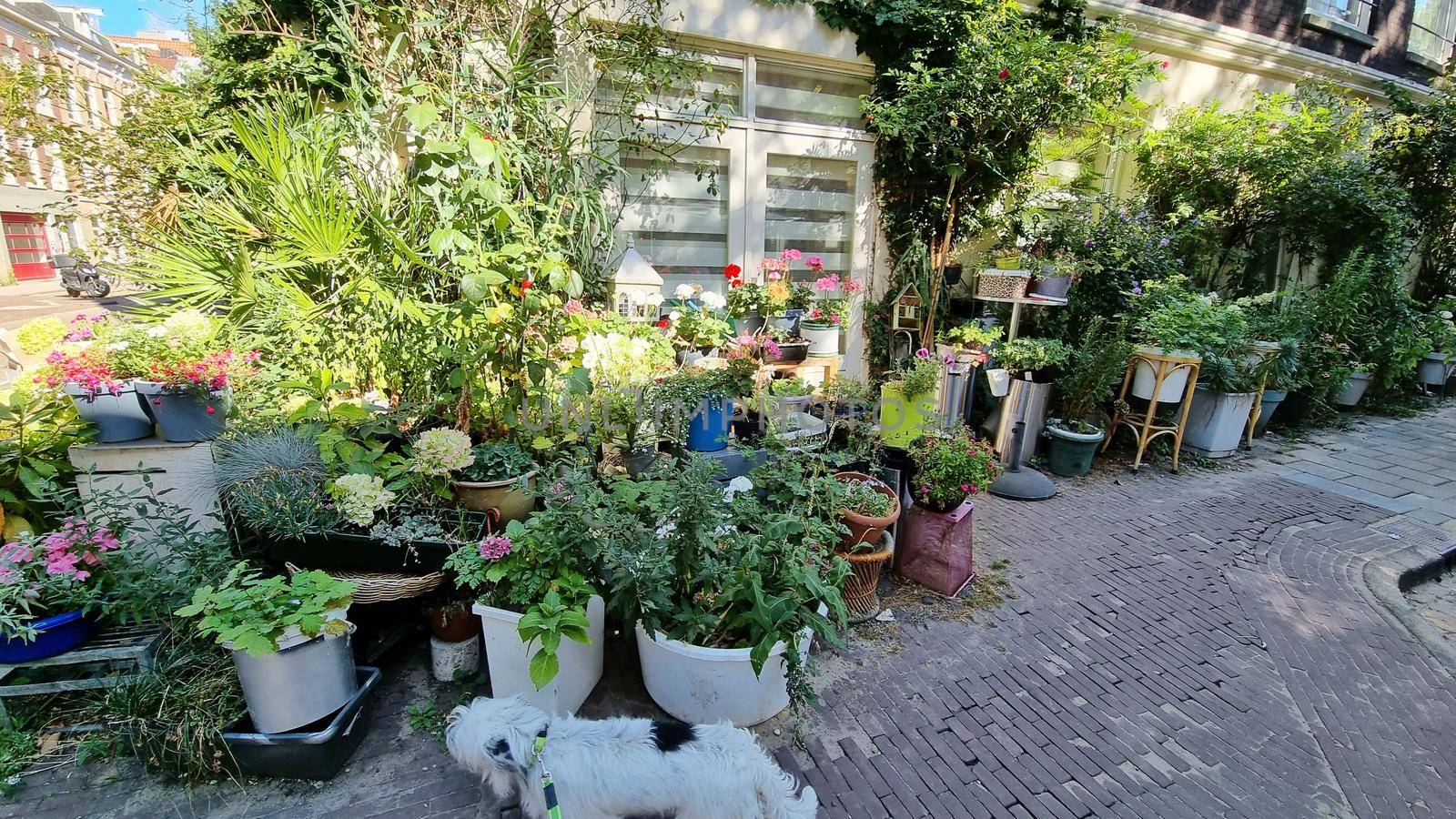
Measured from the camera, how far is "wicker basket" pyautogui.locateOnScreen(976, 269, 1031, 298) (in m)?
4.94

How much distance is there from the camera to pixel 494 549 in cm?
213

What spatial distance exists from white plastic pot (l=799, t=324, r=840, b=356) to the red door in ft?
82.0

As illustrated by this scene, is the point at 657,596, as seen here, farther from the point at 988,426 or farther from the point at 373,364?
the point at 988,426

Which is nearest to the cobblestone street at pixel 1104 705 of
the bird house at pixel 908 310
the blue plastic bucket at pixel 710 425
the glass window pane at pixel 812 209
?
the blue plastic bucket at pixel 710 425

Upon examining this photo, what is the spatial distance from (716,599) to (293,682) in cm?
136

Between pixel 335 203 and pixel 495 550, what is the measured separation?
245 centimetres

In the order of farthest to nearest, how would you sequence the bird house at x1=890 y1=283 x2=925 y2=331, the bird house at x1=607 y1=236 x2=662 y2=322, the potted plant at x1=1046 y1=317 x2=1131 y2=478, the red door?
the red door → the bird house at x1=890 y1=283 x2=925 y2=331 → the potted plant at x1=1046 y1=317 x2=1131 y2=478 → the bird house at x1=607 y1=236 x2=662 y2=322

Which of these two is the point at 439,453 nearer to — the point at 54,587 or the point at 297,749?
the point at 297,749

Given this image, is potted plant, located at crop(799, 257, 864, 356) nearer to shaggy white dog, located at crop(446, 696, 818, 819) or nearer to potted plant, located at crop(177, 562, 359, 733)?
shaggy white dog, located at crop(446, 696, 818, 819)

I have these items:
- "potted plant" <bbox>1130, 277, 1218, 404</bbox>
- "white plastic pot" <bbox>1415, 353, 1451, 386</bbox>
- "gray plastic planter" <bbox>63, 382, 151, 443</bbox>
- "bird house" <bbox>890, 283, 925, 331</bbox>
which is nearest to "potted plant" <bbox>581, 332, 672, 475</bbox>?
"gray plastic planter" <bbox>63, 382, 151, 443</bbox>

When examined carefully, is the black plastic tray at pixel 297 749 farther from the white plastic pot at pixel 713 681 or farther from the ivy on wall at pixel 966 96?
the ivy on wall at pixel 966 96

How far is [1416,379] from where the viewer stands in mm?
8008

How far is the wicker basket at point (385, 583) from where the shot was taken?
2252mm

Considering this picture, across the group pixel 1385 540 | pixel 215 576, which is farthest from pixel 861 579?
pixel 1385 540
